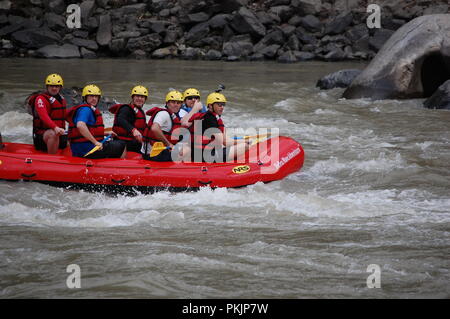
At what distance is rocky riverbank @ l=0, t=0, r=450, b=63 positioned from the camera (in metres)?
23.2

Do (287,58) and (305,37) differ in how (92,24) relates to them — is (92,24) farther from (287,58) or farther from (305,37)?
(305,37)

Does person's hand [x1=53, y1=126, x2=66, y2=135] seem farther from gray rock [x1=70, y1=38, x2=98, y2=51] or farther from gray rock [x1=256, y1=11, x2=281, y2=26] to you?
gray rock [x1=256, y1=11, x2=281, y2=26]

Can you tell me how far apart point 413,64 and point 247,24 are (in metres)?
12.1

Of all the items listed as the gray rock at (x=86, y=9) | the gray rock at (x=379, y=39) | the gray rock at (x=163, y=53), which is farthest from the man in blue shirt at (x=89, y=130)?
the gray rock at (x=86, y=9)

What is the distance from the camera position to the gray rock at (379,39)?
22664 millimetres

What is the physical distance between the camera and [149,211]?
241 inches

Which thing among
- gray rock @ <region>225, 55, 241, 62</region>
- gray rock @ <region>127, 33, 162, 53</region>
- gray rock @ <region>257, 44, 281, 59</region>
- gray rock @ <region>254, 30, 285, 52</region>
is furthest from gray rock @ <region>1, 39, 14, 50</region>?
gray rock @ <region>257, 44, 281, 59</region>

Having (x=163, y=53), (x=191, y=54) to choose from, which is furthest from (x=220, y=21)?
(x=163, y=53)

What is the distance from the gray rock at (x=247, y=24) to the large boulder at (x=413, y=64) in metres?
11.0

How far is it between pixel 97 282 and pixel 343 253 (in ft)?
6.50

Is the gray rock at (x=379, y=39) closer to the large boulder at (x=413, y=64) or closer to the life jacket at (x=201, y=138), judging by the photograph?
the large boulder at (x=413, y=64)

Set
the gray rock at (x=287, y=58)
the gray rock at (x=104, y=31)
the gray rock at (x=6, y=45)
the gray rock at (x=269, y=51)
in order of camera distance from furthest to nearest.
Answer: the gray rock at (x=104, y=31) → the gray rock at (x=6, y=45) → the gray rock at (x=269, y=51) → the gray rock at (x=287, y=58)

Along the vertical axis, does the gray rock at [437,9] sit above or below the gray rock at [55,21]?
above

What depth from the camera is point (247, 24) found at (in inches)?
941
